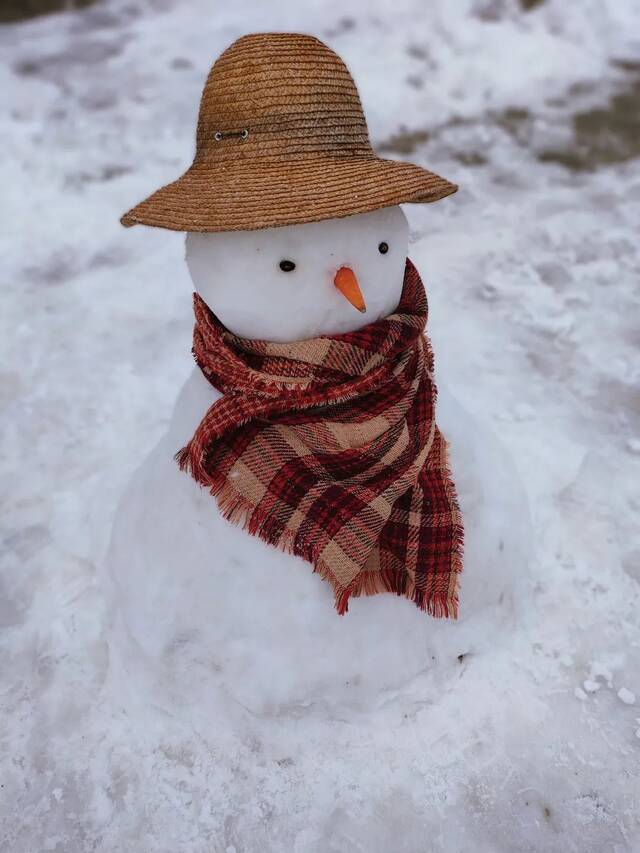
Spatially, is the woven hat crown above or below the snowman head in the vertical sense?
above

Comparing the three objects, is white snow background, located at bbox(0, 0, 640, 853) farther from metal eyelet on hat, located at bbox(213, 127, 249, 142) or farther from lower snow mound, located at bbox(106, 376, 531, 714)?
metal eyelet on hat, located at bbox(213, 127, 249, 142)

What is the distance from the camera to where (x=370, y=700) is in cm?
131

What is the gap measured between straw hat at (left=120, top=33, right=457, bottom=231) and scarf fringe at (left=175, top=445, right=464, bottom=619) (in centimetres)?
46

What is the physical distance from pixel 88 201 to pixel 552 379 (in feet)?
7.83

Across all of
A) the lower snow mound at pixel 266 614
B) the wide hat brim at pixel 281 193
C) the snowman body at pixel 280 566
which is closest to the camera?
the wide hat brim at pixel 281 193

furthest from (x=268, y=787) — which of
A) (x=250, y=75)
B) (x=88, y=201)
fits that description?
(x=88, y=201)

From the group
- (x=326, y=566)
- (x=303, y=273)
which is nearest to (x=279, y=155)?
(x=303, y=273)

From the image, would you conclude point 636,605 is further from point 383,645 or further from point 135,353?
point 135,353

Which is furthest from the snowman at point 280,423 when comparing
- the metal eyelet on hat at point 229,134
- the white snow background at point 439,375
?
the white snow background at point 439,375

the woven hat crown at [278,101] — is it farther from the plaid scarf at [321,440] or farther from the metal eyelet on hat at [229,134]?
the plaid scarf at [321,440]

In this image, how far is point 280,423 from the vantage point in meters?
1.17

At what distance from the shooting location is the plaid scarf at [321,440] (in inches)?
43.3

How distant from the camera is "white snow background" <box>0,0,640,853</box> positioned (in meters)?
1.28

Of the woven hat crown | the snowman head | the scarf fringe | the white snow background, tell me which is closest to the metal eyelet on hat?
the woven hat crown
